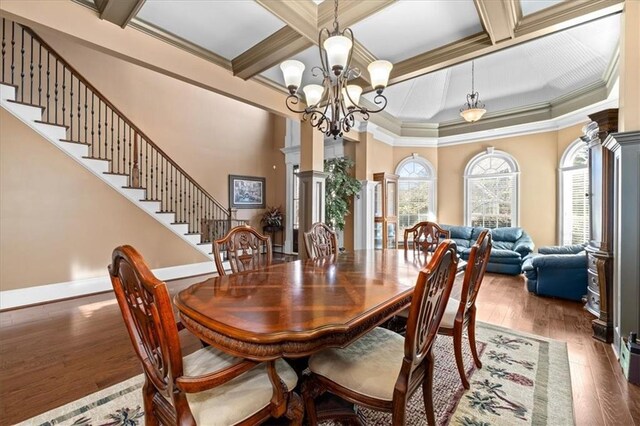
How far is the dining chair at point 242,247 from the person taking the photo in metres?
2.30

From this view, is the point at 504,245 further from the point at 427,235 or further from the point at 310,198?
the point at 310,198

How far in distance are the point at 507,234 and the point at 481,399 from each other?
477 cm

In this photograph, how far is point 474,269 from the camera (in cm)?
188

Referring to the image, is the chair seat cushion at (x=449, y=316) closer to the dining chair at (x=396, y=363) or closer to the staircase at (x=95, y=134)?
the dining chair at (x=396, y=363)

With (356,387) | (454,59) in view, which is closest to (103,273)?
(356,387)

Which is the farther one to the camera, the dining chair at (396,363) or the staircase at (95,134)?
the staircase at (95,134)

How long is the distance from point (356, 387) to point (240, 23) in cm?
317

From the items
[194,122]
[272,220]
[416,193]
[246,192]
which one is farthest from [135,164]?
[416,193]

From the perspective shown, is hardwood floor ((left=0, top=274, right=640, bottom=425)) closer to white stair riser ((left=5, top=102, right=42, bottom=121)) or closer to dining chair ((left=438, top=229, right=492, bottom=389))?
dining chair ((left=438, top=229, right=492, bottom=389))

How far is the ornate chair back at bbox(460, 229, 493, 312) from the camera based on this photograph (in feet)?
5.89

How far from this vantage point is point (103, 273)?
14.2ft

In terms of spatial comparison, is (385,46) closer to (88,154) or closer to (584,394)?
(584,394)

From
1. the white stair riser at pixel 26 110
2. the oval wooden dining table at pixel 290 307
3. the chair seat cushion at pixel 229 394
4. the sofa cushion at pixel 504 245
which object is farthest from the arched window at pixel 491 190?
the white stair riser at pixel 26 110

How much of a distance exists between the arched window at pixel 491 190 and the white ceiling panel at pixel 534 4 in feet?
13.1
